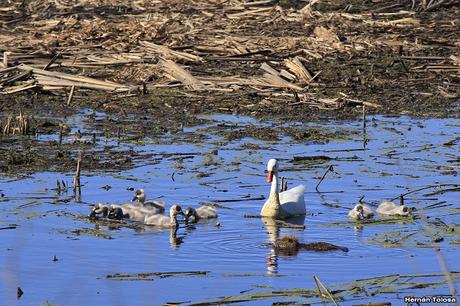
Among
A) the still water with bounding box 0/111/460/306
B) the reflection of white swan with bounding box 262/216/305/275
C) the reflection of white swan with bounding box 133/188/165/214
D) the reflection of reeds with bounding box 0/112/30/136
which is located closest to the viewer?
the still water with bounding box 0/111/460/306

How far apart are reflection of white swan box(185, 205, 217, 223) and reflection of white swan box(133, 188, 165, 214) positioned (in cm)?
37

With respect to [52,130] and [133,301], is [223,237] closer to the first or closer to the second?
[133,301]

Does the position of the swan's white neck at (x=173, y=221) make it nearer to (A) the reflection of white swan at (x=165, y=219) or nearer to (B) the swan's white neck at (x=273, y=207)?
(A) the reflection of white swan at (x=165, y=219)

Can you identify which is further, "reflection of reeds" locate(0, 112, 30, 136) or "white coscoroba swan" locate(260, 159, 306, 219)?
"reflection of reeds" locate(0, 112, 30, 136)

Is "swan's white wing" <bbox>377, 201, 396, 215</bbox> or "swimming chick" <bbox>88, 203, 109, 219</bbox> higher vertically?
"swan's white wing" <bbox>377, 201, 396, 215</bbox>

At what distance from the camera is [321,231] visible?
11.7 meters

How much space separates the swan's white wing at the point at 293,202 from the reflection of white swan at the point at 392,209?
78cm

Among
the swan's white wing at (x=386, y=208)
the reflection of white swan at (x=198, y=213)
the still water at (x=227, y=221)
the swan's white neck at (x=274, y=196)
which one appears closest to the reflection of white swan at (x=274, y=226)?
the still water at (x=227, y=221)

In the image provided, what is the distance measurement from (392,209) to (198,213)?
1.91 metres

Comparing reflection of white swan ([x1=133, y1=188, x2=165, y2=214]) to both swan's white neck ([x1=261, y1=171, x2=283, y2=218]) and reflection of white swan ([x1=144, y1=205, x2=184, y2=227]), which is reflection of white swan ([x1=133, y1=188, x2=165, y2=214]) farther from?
swan's white neck ([x1=261, y1=171, x2=283, y2=218])

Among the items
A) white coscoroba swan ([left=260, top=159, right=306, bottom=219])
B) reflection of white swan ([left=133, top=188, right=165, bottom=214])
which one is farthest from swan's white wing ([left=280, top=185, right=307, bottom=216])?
reflection of white swan ([left=133, top=188, right=165, bottom=214])

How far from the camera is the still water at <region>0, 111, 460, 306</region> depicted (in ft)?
31.0

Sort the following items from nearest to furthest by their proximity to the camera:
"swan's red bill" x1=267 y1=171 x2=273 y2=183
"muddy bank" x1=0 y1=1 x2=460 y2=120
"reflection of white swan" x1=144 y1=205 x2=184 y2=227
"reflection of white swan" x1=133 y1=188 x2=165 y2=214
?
"reflection of white swan" x1=144 y1=205 x2=184 y2=227 → "reflection of white swan" x1=133 y1=188 x2=165 y2=214 → "swan's red bill" x1=267 y1=171 x2=273 y2=183 → "muddy bank" x1=0 y1=1 x2=460 y2=120

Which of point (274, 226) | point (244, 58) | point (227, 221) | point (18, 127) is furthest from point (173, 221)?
point (244, 58)
